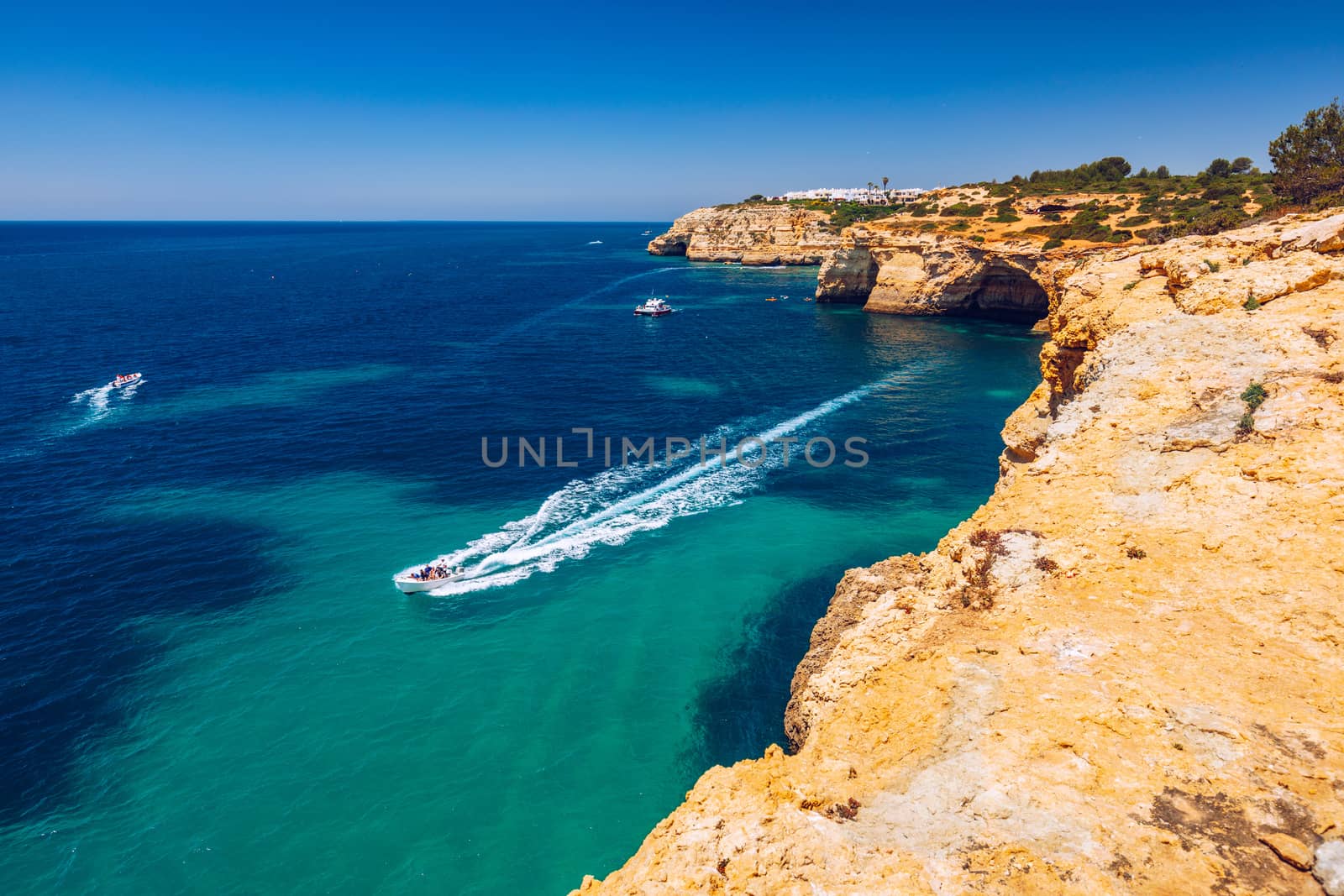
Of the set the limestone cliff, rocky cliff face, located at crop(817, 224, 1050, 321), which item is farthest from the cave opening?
the limestone cliff

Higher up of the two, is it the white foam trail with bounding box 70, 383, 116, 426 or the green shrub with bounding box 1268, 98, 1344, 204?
the green shrub with bounding box 1268, 98, 1344, 204

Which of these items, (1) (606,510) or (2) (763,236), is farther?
(2) (763,236)

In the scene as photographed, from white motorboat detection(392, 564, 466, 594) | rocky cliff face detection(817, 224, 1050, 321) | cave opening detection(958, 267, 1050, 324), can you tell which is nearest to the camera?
white motorboat detection(392, 564, 466, 594)

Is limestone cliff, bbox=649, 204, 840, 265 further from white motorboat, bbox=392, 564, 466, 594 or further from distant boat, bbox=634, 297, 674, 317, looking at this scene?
white motorboat, bbox=392, 564, 466, 594

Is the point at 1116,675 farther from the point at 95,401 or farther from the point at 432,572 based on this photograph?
the point at 95,401

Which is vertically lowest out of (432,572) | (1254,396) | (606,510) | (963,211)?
(432,572)

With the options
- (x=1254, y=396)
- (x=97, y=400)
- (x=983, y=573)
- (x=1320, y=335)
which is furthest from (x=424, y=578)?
(x=97, y=400)

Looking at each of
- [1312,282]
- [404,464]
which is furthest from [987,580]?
→ [404,464]
